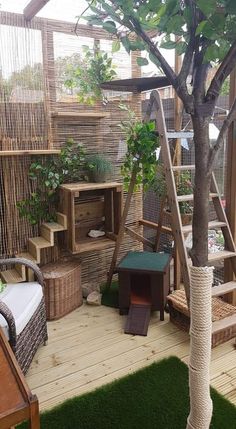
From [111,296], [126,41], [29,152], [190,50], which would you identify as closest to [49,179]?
[29,152]

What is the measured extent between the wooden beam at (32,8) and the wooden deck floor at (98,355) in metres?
2.25

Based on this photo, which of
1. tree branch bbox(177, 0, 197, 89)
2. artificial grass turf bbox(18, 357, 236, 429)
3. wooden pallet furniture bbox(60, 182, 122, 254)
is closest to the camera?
tree branch bbox(177, 0, 197, 89)

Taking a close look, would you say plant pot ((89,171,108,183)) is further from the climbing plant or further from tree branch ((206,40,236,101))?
tree branch ((206,40,236,101))

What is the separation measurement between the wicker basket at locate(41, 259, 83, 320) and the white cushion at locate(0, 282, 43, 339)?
1.23ft

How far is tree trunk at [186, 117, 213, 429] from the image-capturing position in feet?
3.30

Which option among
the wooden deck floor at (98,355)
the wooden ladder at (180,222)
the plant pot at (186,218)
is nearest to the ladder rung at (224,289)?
the wooden ladder at (180,222)

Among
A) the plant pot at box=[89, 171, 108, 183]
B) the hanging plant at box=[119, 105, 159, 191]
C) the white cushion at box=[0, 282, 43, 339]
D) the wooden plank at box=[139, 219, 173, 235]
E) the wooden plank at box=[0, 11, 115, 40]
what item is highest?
the wooden plank at box=[0, 11, 115, 40]

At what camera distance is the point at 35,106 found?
2.58 m

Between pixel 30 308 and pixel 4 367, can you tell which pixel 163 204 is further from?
pixel 4 367

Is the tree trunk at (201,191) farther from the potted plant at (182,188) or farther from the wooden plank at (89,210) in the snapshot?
the wooden plank at (89,210)

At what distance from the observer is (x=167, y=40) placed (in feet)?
3.48

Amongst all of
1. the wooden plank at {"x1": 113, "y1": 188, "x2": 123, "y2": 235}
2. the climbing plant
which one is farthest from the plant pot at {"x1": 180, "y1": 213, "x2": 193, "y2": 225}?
the climbing plant

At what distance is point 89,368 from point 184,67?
1738 mm

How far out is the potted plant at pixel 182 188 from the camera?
2842 mm
